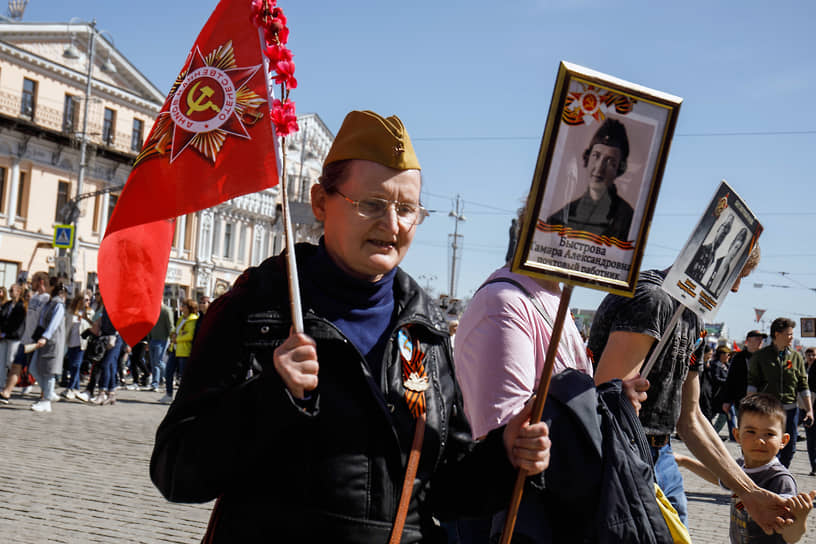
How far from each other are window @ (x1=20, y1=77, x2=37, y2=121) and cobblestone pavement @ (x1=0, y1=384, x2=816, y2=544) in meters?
30.0

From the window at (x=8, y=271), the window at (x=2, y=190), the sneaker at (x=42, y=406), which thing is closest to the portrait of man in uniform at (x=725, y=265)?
the sneaker at (x=42, y=406)

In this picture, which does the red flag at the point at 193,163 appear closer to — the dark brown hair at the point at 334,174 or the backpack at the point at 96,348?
the dark brown hair at the point at 334,174

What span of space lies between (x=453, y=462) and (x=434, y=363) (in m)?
0.28

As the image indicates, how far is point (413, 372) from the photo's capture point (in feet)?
7.72

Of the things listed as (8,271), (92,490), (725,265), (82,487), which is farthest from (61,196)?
(725,265)

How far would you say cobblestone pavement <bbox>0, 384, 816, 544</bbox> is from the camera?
20.8ft

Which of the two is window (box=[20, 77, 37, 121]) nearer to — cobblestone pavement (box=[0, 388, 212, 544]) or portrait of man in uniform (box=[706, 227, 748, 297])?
cobblestone pavement (box=[0, 388, 212, 544])

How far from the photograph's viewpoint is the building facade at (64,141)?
127 ft

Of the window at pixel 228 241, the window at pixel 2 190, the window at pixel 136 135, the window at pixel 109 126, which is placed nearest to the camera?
the window at pixel 2 190

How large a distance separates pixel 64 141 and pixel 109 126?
13.9 feet

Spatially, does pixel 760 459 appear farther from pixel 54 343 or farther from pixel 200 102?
pixel 54 343

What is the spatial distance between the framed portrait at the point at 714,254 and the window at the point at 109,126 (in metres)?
44.6

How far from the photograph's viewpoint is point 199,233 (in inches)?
2028

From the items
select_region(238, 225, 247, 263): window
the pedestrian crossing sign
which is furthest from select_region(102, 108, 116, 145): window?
the pedestrian crossing sign
